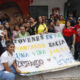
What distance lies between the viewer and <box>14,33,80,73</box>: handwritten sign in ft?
15.0

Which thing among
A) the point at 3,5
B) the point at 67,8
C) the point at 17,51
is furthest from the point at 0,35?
the point at 67,8

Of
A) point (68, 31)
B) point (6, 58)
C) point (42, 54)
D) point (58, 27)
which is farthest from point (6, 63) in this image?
point (58, 27)

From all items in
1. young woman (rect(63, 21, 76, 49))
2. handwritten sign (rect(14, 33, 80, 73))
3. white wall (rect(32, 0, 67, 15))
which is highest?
white wall (rect(32, 0, 67, 15))

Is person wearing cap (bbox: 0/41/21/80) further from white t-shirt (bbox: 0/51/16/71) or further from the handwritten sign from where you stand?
the handwritten sign

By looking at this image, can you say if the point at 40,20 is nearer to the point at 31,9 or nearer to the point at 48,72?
the point at 48,72

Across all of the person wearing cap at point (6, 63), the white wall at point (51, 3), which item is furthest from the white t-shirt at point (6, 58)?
the white wall at point (51, 3)

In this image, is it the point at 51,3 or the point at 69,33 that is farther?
the point at 51,3

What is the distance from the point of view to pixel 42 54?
16.0 feet

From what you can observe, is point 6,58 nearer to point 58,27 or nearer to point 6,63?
point 6,63

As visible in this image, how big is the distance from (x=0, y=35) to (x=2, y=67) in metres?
1.26

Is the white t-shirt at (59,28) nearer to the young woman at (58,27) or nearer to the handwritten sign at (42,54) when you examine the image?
the young woman at (58,27)

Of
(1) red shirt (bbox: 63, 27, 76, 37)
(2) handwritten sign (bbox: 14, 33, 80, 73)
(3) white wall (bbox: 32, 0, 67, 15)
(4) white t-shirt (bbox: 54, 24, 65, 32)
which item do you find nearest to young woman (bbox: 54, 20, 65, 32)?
(4) white t-shirt (bbox: 54, 24, 65, 32)

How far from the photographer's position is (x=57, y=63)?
4773mm

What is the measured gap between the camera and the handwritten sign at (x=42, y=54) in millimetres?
4577
